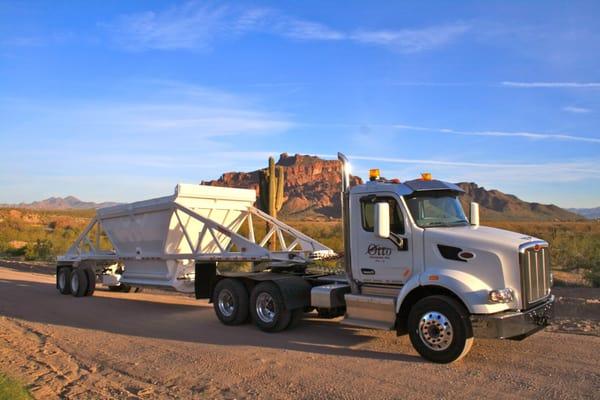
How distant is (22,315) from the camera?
12289 millimetres

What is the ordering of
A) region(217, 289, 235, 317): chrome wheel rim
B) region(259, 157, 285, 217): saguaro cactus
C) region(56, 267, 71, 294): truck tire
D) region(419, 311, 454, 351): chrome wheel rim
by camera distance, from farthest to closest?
1. region(259, 157, 285, 217): saguaro cactus
2. region(56, 267, 71, 294): truck tire
3. region(217, 289, 235, 317): chrome wheel rim
4. region(419, 311, 454, 351): chrome wheel rim

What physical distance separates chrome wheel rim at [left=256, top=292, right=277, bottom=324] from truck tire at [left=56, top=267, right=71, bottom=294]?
8430mm

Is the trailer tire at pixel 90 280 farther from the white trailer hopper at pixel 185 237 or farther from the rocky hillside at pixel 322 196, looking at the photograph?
the rocky hillside at pixel 322 196

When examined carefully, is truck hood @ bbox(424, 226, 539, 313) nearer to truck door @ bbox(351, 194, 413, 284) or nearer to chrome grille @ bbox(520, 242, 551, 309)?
chrome grille @ bbox(520, 242, 551, 309)

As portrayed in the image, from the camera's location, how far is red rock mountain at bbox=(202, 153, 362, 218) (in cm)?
13238

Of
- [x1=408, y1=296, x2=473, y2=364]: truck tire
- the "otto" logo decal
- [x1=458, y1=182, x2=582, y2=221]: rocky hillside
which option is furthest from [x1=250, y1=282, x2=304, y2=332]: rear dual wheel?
[x1=458, y1=182, x2=582, y2=221]: rocky hillside

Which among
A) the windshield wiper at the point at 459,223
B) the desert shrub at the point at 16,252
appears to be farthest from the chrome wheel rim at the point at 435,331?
the desert shrub at the point at 16,252

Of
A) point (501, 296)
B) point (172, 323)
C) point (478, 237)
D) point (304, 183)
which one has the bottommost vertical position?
point (172, 323)

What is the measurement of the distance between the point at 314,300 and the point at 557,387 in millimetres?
4192

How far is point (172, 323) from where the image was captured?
1114 centimetres

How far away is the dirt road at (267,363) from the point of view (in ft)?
21.5

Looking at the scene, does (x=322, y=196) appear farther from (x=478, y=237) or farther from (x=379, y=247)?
(x=478, y=237)

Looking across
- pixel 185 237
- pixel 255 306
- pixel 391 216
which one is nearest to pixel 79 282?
pixel 185 237

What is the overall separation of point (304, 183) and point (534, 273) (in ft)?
503
